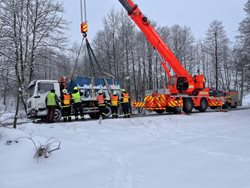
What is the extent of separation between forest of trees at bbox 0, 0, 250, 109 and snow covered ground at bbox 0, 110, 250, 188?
7.71 feet

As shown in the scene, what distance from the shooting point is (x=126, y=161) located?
22.6 feet

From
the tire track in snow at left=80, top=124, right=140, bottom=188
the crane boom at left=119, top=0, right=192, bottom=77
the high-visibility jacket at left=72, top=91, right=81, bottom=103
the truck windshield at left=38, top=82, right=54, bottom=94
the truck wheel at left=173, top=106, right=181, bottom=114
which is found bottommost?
the tire track in snow at left=80, top=124, right=140, bottom=188

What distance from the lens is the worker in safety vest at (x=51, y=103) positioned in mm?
13188

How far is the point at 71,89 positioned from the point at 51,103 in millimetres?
2467

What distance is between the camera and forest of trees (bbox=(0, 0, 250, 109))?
21781 mm

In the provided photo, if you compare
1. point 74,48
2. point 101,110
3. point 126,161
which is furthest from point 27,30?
point 126,161

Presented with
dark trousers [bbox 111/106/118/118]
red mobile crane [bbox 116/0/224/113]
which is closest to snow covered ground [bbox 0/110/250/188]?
dark trousers [bbox 111/106/118/118]

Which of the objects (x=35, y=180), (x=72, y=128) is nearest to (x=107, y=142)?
(x=72, y=128)

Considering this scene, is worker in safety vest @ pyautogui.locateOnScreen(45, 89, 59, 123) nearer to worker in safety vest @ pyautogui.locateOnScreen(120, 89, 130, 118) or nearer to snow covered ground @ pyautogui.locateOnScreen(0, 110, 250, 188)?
snow covered ground @ pyautogui.locateOnScreen(0, 110, 250, 188)

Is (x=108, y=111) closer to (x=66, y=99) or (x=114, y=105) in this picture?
(x=114, y=105)

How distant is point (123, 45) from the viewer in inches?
1499

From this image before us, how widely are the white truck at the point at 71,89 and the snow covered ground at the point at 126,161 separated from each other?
351 cm

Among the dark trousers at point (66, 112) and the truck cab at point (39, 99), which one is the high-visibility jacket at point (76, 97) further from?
the truck cab at point (39, 99)

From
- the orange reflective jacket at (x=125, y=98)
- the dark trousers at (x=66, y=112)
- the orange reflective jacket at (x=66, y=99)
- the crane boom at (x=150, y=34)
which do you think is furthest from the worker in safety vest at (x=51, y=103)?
the crane boom at (x=150, y=34)
